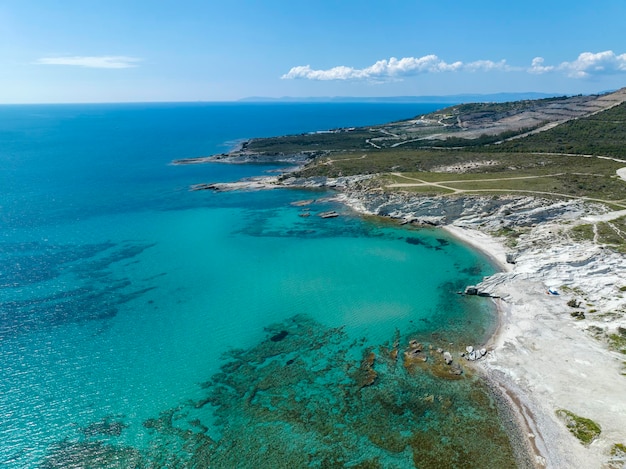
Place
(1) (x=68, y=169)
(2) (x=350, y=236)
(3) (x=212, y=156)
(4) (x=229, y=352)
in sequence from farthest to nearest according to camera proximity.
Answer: (3) (x=212, y=156)
(1) (x=68, y=169)
(2) (x=350, y=236)
(4) (x=229, y=352)

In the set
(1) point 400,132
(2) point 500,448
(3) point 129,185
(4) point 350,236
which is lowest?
(2) point 500,448

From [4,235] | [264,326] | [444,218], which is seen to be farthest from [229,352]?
[4,235]

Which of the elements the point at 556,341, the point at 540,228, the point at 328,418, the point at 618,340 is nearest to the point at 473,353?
the point at 556,341

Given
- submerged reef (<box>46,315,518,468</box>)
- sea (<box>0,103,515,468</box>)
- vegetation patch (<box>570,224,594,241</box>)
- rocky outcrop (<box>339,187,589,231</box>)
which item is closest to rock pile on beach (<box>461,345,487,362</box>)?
sea (<box>0,103,515,468</box>)

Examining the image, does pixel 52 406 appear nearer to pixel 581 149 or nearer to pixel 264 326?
pixel 264 326

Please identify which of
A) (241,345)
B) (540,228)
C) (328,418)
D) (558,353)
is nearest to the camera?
(328,418)

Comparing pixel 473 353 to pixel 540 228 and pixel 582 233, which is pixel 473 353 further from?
pixel 540 228

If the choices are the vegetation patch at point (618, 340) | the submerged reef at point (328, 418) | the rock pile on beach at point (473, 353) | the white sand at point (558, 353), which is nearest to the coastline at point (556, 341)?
the white sand at point (558, 353)

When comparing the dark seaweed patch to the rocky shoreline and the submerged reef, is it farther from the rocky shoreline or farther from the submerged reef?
the rocky shoreline
